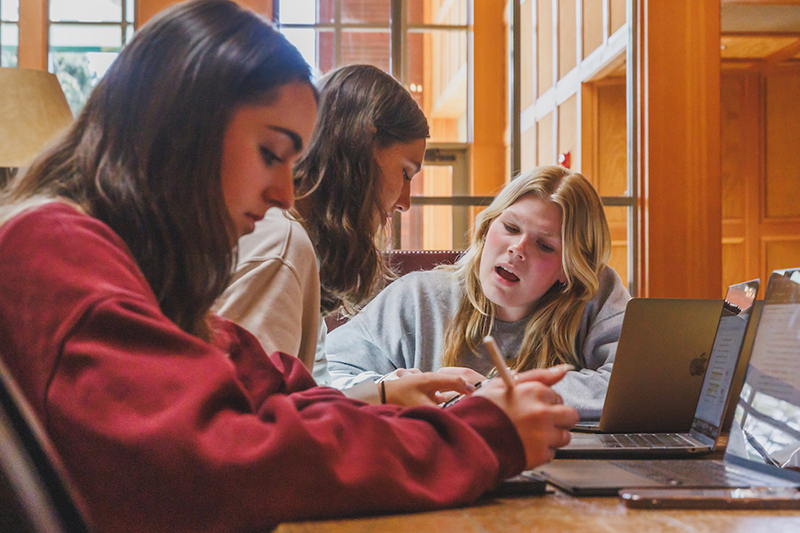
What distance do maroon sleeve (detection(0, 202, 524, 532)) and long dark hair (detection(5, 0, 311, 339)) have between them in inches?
3.1

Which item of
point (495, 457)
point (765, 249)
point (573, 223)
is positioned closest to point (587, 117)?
point (573, 223)

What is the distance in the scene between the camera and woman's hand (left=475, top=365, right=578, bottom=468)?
61 centimetres

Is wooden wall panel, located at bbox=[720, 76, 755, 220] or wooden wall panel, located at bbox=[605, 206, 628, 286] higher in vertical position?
wooden wall panel, located at bbox=[720, 76, 755, 220]

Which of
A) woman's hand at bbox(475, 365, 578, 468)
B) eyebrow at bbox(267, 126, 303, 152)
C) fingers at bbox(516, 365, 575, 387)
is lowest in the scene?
woman's hand at bbox(475, 365, 578, 468)

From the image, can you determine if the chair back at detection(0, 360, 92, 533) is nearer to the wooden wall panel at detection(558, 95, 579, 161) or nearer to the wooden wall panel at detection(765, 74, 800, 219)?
the wooden wall panel at detection(558, 95, 579, 161)

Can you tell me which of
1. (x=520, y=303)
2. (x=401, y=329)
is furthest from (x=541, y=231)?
(x=401, y=329)

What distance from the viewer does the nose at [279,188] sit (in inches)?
29.6

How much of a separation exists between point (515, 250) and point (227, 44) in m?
1.11

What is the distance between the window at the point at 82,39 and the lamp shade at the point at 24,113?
82cm

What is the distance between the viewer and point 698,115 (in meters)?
2.91

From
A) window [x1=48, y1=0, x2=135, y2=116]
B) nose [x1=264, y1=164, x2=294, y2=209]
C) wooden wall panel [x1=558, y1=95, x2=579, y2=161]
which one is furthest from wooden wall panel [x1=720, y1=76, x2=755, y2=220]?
nose [x1=264, y1=164, x2=294, y2=209]

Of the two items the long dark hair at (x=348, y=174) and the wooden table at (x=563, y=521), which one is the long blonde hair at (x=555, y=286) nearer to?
the long dark hair at (x=348, y=174)

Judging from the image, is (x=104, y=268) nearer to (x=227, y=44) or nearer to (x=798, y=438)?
(x=227, y=44)

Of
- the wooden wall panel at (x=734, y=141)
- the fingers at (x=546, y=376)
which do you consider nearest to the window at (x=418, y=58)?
the fingers at (x=546, y=376)
